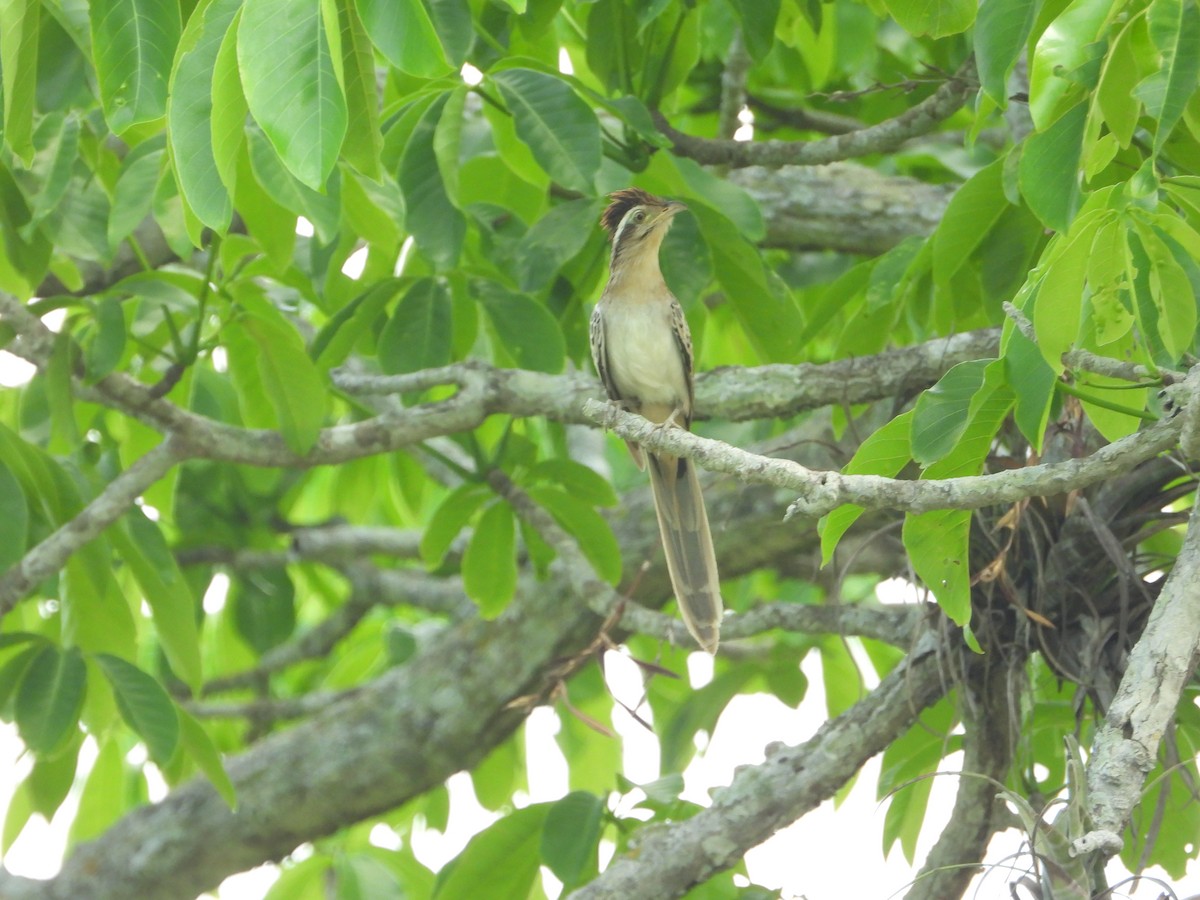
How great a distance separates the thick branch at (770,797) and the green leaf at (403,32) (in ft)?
7.23

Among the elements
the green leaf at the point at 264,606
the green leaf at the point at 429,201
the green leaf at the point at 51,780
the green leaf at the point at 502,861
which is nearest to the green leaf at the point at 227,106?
the green leaf at the point at 429,201

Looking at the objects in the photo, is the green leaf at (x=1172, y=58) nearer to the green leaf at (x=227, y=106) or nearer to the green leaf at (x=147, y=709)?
the green leaf at (x=227, y=106)

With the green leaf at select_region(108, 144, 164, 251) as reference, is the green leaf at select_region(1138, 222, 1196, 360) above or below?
below

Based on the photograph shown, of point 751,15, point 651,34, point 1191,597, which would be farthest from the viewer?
point 651,34

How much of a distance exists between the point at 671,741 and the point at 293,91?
3.95 metres

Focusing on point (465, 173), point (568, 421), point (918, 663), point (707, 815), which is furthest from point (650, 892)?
point (465, 173)

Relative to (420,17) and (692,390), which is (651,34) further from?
(420,17)

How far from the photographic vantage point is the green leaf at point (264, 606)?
644 centimetres

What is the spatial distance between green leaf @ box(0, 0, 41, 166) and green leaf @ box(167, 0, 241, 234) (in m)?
0.35

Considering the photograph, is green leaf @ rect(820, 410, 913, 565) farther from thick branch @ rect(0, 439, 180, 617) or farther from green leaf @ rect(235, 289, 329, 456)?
thick branch @ rect(0, 439, 180, 617)

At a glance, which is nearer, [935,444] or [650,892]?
[935,444]

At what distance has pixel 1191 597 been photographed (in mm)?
2203

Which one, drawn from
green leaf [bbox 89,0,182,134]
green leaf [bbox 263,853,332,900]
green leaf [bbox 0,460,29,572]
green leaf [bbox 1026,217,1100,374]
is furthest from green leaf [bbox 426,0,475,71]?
green leaf [bbox 263,853,332,900]

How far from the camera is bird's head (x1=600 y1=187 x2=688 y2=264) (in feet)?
14.0
